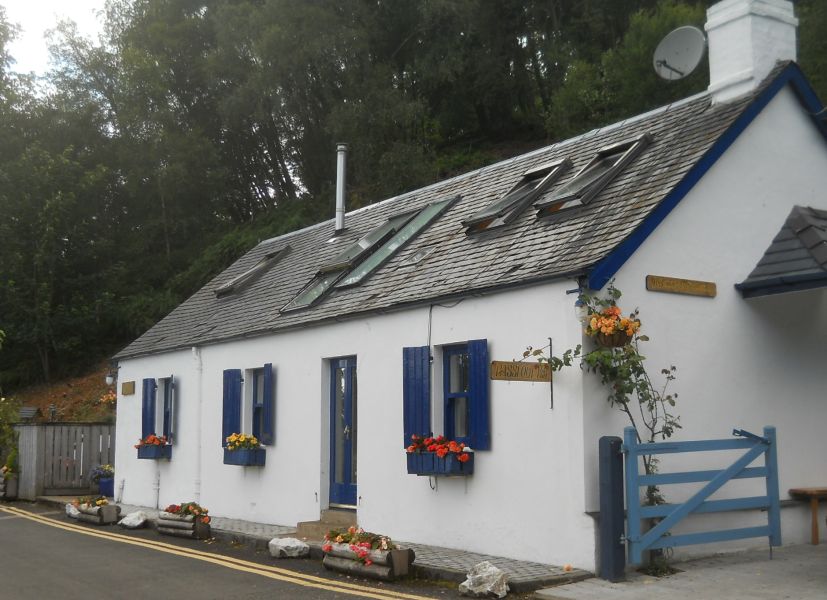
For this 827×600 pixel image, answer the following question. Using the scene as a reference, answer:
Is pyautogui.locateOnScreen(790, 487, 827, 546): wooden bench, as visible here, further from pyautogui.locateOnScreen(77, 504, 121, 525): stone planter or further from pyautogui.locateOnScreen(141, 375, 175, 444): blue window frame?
pyautogui.locateOnScreen(141, 375, 175, 444): blue window frame

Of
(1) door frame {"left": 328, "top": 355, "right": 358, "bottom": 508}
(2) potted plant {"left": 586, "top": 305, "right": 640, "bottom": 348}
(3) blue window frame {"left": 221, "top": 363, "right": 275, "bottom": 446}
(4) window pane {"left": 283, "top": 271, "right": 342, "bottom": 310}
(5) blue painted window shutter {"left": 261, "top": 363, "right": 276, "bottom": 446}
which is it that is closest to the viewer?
(2) potted plant {"left": 586, "top": 305, "right": 640, "bottom": 348}

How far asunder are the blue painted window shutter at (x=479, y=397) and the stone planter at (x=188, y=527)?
4.97m

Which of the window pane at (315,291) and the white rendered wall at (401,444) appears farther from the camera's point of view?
the window pane at (315,291)

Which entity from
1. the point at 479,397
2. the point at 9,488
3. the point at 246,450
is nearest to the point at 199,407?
the point at 246,450

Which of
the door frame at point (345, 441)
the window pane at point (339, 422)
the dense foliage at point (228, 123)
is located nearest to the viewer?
the door frame at point (345, 441)

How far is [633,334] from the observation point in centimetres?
960

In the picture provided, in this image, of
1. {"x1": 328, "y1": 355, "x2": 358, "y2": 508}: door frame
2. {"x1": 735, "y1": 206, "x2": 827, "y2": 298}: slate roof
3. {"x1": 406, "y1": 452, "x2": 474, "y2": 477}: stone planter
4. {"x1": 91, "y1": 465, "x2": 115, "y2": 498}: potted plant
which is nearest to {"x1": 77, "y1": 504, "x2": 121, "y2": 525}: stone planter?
{"x1": 328, "y1": 355, "x2": 358, "y2": 508}: door frame

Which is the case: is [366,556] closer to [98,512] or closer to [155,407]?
[98,512]

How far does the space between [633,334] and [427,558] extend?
343cm

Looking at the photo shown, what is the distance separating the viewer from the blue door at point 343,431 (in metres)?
13.6

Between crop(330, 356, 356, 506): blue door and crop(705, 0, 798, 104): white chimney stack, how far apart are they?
6456 millimetres

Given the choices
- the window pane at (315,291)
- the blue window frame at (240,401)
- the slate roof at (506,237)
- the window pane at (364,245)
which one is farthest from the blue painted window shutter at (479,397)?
the blue window frame at (240,401)

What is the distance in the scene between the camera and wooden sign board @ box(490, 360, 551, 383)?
9703 millimetres

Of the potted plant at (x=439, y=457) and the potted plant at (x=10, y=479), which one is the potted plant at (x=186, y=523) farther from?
the potted plant at (x=10, y=479)
